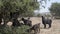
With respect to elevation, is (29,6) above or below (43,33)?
above

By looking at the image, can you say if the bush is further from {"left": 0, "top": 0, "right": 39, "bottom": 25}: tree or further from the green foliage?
the green foliage

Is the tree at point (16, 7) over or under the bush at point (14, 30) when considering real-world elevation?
over

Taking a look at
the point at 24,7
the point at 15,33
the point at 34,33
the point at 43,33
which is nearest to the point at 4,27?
the point at 15,33

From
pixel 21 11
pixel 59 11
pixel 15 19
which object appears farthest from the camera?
pixel 59 11

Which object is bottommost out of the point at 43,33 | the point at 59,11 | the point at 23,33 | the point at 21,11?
the point at 59,11

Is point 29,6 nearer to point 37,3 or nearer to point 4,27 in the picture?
point 37,3

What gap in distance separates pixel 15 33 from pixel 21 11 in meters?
1.58

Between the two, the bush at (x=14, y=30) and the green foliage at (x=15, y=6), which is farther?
the bush at (x=14, y=30)

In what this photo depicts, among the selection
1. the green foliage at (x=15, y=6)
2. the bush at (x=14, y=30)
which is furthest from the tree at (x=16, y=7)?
the bush at (x=14, y=30)

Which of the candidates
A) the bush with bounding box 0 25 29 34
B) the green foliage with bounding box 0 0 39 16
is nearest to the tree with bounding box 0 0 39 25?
the green foliage with bounding box 0 0 39 16

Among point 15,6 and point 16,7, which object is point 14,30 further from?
point 15,6

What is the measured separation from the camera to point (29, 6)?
577 inches

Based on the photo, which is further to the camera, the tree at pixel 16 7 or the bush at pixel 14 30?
the bush at pixel 14 30

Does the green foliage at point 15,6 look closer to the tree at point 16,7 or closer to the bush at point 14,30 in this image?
the tree at point 16,7
